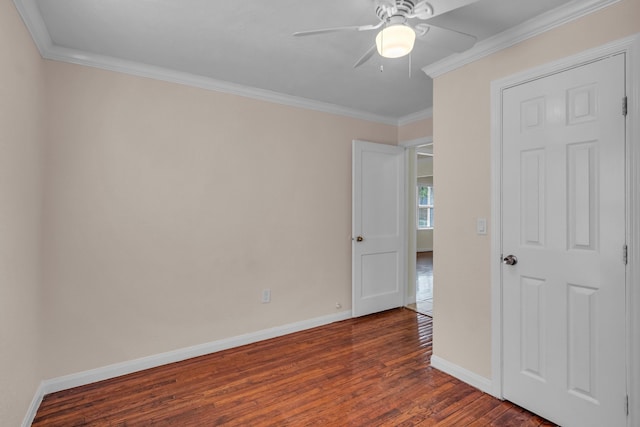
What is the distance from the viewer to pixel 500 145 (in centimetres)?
222

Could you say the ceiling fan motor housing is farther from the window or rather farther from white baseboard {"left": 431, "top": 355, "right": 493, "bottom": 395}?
the window

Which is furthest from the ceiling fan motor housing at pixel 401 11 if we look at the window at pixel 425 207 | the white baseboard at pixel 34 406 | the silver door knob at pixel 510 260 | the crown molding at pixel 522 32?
the window at pixel 425 207

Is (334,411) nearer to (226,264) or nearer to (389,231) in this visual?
(226,264)

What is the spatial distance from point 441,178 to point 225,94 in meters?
2.07

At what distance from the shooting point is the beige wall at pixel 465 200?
7.56ft

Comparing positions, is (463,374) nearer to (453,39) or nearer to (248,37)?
(453,39)

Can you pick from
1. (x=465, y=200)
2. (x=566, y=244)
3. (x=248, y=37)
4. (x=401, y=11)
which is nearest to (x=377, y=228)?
(x=465, y=200)

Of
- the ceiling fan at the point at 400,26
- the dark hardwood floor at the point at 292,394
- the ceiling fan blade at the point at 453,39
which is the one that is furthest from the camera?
the dark hardwood floor at the point at 292,394

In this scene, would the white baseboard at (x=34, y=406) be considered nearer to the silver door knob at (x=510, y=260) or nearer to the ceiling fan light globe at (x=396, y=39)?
the ceiling fan light globe at (x=396, y=39)

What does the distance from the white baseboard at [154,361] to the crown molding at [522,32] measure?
2745 millimetres

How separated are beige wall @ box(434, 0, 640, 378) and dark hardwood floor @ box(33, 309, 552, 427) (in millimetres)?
335

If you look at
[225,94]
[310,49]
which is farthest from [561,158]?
[225,94]

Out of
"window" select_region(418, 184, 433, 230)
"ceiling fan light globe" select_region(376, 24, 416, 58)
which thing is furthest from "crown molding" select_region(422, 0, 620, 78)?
"window" select_region(418, 184, 433, 230)

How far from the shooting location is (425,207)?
31.7 feet
